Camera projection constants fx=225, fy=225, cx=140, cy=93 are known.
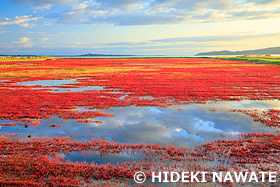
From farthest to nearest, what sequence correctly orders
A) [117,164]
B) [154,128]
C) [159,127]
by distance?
[159,127]
[154,128]
[117,164]

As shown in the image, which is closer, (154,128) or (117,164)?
(117,164)

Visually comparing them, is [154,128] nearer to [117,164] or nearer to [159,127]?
[159,127]

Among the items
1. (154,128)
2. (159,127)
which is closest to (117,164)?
(154,128)

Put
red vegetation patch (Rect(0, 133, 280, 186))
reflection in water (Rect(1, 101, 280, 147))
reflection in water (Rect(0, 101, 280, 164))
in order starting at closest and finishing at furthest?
red vegetation patch (Rect(0, 133, 280, 186)) → reflection in water (Rect(0, 101, 280, 164)) → reflection in water (Rect(1, 101, 280, 147))

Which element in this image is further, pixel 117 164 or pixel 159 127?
pixel 159 127

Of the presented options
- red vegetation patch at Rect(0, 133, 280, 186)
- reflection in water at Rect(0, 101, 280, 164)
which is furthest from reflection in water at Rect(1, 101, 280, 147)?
red vegetation patch at Rect(0, 133, 280, 186)

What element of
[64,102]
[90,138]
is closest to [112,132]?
[90,138]

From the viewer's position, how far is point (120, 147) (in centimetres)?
1081

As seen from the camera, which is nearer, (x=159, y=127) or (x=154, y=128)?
(x=154, y=128)

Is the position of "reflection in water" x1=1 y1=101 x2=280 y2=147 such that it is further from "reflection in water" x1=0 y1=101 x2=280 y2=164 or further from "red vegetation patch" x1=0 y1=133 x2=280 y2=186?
"red vegetation patch" x1=0 y1=133 x2=280 y2=186

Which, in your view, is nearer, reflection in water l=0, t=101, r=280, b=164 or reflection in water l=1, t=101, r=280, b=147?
reflection in water l=0, t=101, r=280, b=164

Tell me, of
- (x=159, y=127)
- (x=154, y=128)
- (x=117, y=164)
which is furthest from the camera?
(x=159, y=127)

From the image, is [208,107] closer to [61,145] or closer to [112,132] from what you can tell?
[112,132]

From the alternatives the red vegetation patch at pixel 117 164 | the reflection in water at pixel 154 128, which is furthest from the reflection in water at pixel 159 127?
the red vegetation patch at pixel 117 164
